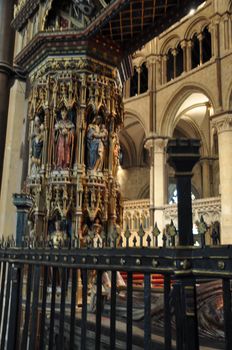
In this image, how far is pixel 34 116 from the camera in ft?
18.1

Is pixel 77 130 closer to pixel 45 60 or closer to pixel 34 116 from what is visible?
pixel 34 116

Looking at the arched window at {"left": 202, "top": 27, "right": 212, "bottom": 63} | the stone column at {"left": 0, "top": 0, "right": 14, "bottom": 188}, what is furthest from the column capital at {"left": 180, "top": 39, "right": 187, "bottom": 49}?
the stone column at {"left": 0, "top": 0, "right": 14, "bottom": 188}

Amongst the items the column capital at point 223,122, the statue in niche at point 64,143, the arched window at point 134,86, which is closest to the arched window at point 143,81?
the arched window at point 134,86

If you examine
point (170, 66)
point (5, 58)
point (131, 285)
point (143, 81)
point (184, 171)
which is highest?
point (170, 66)

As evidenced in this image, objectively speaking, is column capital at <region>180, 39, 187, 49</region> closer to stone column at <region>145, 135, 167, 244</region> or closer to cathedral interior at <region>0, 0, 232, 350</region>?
stone column at <region>145, 135, 167, 244</region>

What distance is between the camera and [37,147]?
534 cm

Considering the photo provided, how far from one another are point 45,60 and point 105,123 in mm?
1334

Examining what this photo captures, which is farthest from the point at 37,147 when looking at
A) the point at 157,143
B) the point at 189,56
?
the point at 189,56

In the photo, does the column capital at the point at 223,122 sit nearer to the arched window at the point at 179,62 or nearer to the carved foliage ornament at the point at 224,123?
the carved foliage ornament at the point at 224,123

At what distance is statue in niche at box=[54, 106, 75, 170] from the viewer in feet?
16.6

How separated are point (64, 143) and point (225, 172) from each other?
897cm

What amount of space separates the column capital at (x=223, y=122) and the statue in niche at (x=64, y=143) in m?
9.23

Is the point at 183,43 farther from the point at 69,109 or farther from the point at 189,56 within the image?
the point at 69,109

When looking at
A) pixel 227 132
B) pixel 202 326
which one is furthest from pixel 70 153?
pixel 227 132
